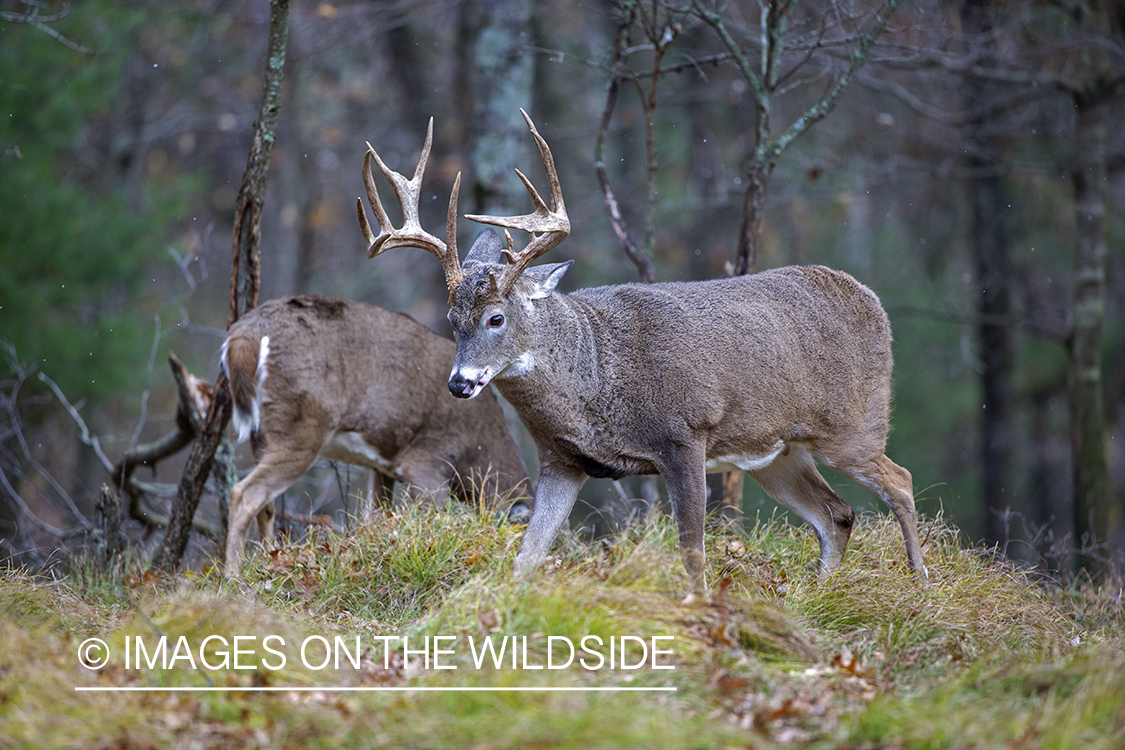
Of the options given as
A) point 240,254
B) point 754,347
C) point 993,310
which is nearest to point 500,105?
point 240,254

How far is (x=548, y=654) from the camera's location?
4273mm

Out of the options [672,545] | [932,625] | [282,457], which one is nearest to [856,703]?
[932,625]

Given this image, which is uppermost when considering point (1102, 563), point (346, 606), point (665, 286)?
point (665, 286)

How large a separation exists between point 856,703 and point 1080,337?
584 centimetres

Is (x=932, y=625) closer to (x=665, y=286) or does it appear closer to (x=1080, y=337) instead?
(x=665, y=286)

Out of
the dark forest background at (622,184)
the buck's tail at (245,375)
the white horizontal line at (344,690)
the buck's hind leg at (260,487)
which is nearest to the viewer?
the white horizontal line at (344,690)

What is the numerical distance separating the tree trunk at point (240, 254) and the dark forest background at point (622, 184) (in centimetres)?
81

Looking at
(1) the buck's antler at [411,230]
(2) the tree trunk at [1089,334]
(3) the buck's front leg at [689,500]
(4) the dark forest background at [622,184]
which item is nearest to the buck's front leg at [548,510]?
(3) the buck's front leg at [689,500]

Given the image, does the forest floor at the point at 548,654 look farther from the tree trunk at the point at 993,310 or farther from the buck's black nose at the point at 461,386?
the tree trunk at the point at 993,310

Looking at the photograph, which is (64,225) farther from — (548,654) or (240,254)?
(548,654)

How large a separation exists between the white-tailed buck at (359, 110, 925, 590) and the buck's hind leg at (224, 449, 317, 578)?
1.98m

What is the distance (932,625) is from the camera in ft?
16.7

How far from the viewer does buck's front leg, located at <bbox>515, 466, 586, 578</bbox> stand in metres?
5.52

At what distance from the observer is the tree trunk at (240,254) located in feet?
23.1
